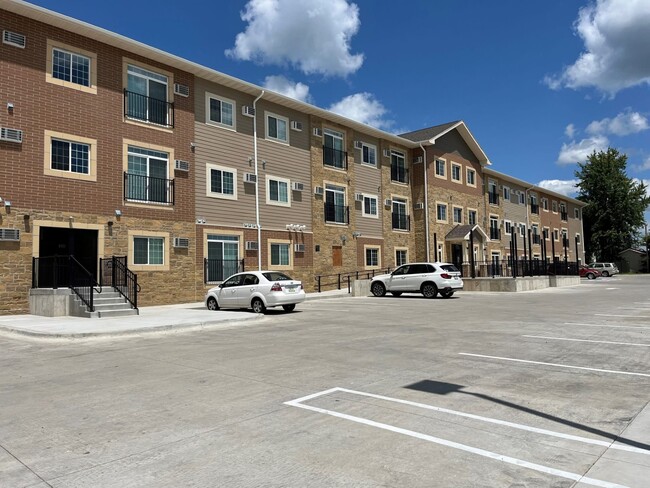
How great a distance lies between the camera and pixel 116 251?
19.4m

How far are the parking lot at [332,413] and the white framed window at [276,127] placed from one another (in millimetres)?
17598

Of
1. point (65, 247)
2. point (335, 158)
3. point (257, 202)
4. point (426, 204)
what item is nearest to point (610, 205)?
point (426, 204)

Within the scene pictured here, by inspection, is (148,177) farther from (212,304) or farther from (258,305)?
(258,305)

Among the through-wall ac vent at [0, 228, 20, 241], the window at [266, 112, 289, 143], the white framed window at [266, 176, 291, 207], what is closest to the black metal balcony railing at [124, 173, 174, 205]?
the through-wall ac vent at [0, 228, 20, 241]

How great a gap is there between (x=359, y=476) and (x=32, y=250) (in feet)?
55.0

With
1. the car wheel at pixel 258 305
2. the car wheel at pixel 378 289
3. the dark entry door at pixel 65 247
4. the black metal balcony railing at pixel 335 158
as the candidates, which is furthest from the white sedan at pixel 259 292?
the black metal balcony railing at pixel 335 158

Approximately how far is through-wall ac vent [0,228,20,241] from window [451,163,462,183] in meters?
30.3

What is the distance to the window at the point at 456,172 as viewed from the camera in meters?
39.4

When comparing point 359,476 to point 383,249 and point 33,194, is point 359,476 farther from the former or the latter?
point 383,249

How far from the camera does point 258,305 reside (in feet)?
56.6

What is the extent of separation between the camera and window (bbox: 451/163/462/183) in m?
39.4

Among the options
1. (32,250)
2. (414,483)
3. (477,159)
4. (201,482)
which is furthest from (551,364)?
(477,159)

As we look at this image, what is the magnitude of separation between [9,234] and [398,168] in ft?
81.6

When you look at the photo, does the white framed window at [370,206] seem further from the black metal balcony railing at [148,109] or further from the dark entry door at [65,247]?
the dark entry door at [65,247]
